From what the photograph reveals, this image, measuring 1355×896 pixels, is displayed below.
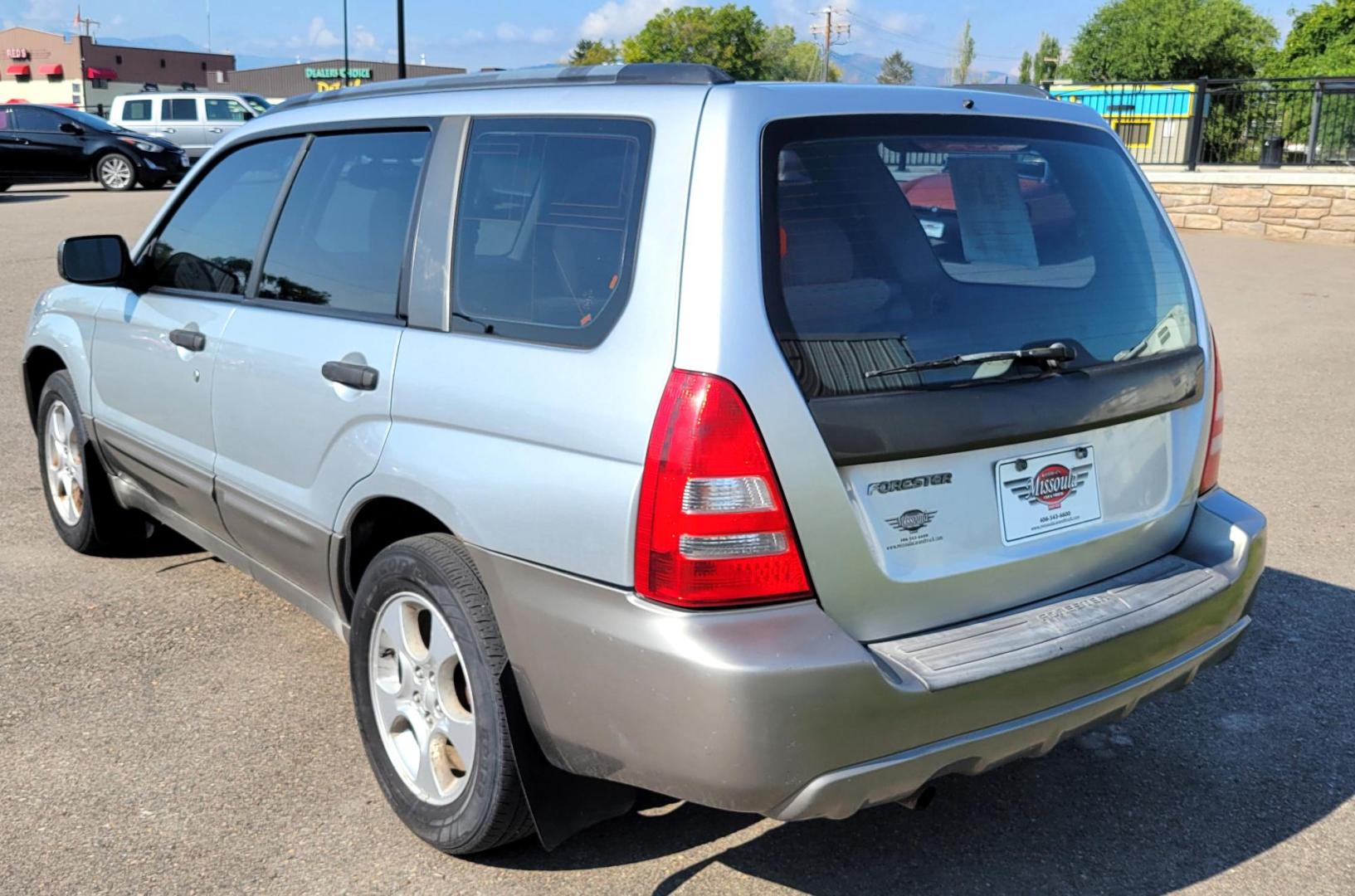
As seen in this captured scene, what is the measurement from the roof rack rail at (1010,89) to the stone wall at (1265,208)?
14.5m

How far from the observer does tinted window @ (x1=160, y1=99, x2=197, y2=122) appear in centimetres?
2919

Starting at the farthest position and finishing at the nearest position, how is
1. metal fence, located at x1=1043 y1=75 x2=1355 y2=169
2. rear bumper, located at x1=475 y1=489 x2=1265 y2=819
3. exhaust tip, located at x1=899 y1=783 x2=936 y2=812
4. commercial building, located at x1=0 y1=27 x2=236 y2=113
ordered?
commercial building, located at x1=0 y1=27 x2=236 y2=113
metal fence, located at x1=1043 y1=75 x2=1355 y2=169
exhaust tip, located at x1=899 y1=783 x2=936 y2=812
rear bumper, located at x1=475 y1=489 x2=1265 y2=819

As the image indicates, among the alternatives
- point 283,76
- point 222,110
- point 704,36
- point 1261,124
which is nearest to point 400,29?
point 222,110

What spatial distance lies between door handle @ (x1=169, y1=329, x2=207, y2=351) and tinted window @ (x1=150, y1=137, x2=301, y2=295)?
0.52ft

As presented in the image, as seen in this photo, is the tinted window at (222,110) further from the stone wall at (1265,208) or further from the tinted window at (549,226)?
the tinted window at (549,226)

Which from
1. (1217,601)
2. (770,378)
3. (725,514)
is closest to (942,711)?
(725,514)

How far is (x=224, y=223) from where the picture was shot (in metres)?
4.09

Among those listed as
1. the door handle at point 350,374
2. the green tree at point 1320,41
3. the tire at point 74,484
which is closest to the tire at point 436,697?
the door handle at point 350,374

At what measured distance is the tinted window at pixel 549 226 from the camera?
2623mm

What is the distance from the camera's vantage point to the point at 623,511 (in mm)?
2428

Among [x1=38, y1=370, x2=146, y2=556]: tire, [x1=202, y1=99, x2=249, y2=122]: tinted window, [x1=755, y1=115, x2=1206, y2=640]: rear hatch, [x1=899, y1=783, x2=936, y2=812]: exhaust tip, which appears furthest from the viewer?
[x1=202, y1=99, x2=249, y2=122]: tinted window

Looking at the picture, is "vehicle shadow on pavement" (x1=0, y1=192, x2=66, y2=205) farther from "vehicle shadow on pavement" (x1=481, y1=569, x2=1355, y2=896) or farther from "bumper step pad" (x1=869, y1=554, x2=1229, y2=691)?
"bumper step pad" (x1=869, y1=554, x2=1229, y2=691)

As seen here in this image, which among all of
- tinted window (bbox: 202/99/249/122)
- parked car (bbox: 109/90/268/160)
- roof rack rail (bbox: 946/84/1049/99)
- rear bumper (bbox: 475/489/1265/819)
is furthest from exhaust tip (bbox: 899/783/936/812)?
tinted window (bbox: 202/99/249/122)

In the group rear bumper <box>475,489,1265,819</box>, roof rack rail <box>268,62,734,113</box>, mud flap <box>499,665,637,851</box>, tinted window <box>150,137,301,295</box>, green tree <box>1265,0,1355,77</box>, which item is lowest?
mud flap <box>499,665,637,851</box>
